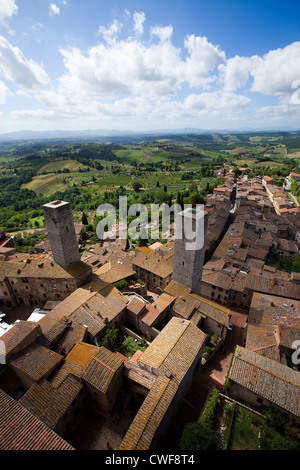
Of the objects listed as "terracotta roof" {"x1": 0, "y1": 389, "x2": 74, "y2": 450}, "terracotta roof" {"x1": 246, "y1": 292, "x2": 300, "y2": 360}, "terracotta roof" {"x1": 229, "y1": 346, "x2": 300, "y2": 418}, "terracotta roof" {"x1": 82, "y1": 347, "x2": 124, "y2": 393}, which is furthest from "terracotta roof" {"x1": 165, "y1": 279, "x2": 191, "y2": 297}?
"terracotta roof" {"x1": 0, "y1": 389, "x2": 74, "y2": 450}

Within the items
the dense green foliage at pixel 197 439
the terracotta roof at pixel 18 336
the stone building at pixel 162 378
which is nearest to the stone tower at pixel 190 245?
the stone building at pixel 162 378

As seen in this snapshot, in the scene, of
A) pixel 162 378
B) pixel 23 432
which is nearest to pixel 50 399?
pixel 23 432

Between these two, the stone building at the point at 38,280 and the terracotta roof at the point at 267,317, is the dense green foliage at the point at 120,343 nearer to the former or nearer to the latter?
the stone building at the point at 38,280

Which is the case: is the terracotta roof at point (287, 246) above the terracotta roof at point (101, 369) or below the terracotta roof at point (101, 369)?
below

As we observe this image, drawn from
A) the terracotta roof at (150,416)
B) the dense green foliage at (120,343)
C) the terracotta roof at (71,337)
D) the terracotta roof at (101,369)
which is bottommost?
the dense green foliage at (120,343)

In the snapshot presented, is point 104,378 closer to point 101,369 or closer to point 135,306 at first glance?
point 101,369
